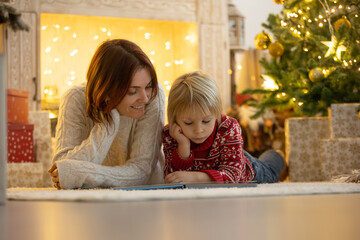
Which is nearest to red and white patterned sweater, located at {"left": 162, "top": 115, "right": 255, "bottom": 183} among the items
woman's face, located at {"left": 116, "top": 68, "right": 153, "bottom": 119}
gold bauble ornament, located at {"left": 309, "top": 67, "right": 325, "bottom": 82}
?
woman's face, located at {"left": 116, "top": 68, "right": 153, "bottom": 119}

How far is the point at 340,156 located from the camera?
2.26 metres

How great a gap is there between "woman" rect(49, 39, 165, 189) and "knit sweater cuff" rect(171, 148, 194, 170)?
68mm

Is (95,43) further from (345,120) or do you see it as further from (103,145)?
(103,145)

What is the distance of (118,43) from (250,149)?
2206 millimetres

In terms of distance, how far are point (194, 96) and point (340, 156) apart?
3.52ft

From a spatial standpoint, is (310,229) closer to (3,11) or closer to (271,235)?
(271,235)

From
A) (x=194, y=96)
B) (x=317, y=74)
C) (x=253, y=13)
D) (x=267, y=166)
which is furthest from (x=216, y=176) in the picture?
(x=253, y=13)

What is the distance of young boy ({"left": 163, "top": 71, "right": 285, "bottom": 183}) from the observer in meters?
1.43

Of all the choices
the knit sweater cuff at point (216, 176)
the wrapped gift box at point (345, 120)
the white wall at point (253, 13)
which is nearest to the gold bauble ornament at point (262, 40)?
the wrapped gift box at point (345, 120)

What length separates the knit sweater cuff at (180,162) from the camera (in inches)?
58.9

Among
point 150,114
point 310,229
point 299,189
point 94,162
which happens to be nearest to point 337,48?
point 150,114

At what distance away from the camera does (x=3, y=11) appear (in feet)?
5.20

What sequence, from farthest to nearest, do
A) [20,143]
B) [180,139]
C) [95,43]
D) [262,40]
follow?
1. [95,43]
2. [262,40]
3. [20,143]
4. [180,139]

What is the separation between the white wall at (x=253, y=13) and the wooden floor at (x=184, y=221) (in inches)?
163
